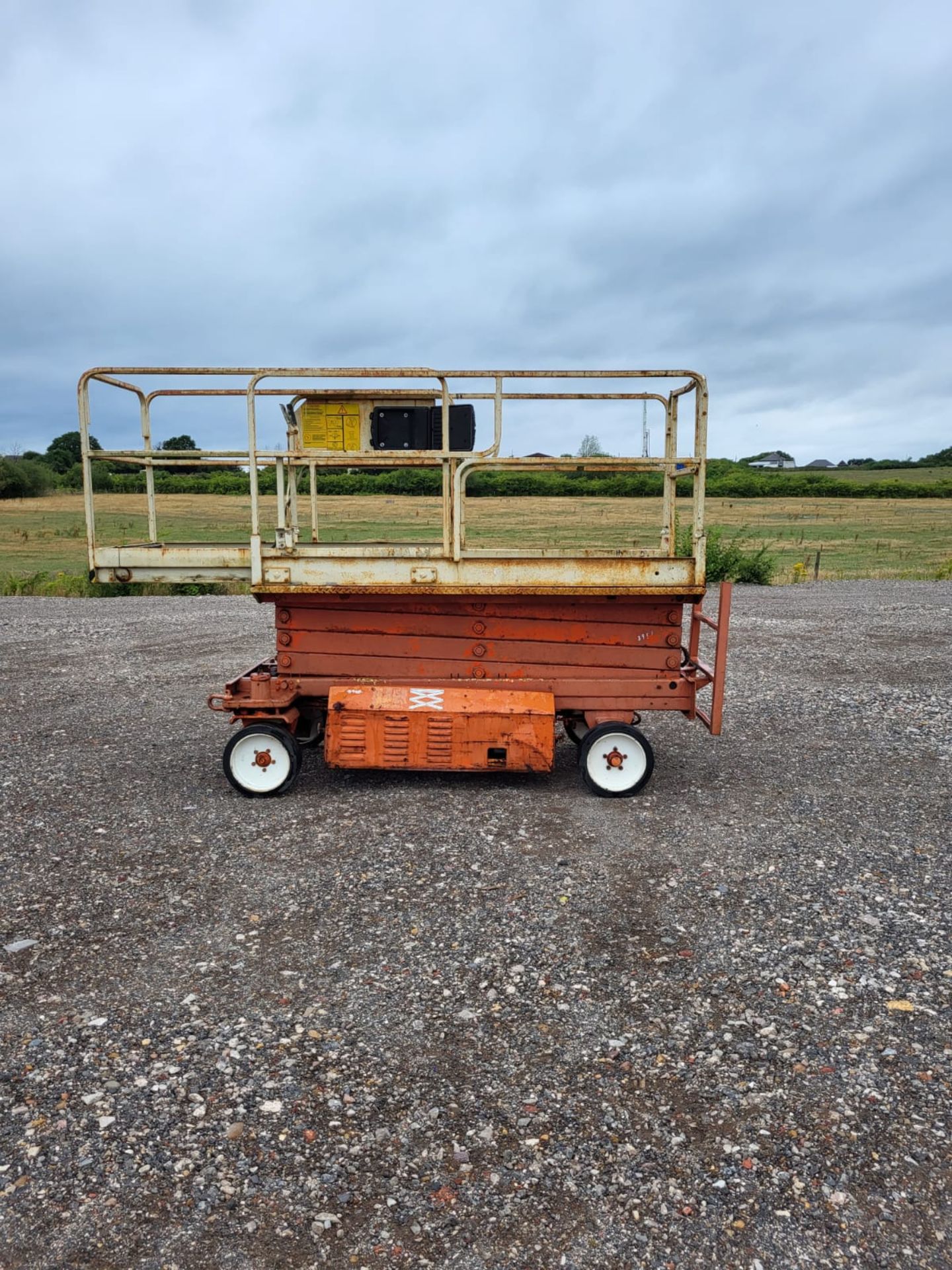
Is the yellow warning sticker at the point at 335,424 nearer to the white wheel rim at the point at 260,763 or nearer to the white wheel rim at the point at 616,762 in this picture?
the white wheel rim at the point at 260,763

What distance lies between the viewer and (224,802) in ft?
22.0

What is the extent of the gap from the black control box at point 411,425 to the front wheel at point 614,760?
2448 millimetres

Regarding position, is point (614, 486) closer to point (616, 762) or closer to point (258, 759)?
point (616, 762)

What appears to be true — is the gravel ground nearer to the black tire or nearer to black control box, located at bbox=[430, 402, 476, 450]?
the black tire

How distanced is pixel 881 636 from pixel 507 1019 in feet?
41.9

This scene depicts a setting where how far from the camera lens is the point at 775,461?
104m

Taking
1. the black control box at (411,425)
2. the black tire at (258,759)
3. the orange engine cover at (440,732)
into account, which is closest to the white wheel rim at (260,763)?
the black tire at (258,759)

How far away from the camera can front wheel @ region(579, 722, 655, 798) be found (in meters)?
6.72

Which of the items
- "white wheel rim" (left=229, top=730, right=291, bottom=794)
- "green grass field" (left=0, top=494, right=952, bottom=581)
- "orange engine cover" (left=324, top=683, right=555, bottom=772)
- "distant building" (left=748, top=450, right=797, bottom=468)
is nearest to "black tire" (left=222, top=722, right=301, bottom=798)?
"white wheel rim" (left=229, top=730, right=291, bottom=794)

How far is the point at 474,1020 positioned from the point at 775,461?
4284 inches

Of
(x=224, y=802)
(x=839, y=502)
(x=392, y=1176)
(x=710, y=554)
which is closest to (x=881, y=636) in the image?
(x=710, y=554)

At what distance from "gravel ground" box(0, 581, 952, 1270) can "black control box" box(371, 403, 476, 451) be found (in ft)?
8.76

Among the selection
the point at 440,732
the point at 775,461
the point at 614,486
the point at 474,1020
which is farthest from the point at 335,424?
the point at 775,461

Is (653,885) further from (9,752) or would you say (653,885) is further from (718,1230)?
(9,752)
